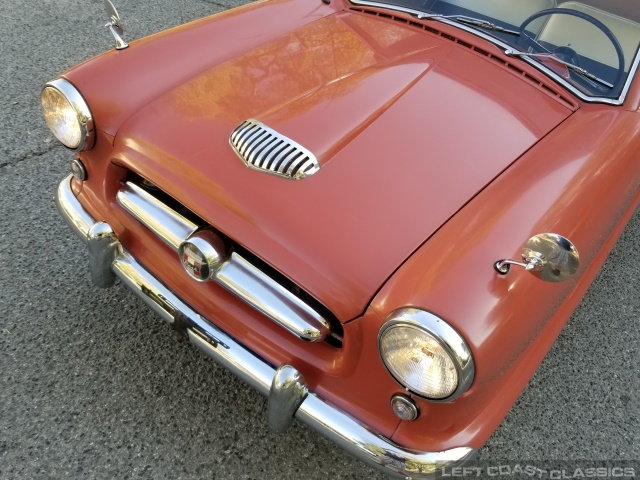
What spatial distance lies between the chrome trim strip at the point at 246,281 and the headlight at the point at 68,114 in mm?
266

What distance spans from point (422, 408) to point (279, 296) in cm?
48

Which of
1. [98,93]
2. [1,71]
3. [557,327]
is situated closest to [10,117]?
[1,71]

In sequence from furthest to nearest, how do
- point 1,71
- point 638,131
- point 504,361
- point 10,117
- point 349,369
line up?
point 1,71 < point 10,117 < point 638,131 < point 349,369 < point 504,361

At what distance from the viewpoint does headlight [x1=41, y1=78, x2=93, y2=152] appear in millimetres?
1865

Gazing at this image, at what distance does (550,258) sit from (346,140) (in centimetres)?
72

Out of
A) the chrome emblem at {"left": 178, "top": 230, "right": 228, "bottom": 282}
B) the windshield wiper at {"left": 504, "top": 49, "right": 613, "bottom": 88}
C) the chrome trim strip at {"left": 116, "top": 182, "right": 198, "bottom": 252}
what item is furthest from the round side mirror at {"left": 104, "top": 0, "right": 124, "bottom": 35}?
the windshield wiper at {"left": 504, "top": 49, "right": 613, "bottom": 88}

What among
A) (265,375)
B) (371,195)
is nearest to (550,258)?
(371,195)

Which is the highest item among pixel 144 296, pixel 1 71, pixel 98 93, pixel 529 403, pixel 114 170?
pixel 98 93

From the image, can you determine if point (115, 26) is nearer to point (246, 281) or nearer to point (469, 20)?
point (246, 281)

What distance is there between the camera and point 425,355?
52.1 inches

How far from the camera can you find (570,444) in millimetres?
2088

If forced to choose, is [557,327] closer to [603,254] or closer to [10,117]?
[603,254]

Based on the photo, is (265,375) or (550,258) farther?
(265,375)

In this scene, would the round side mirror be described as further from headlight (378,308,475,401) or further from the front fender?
headlight (378,308,475,401)
